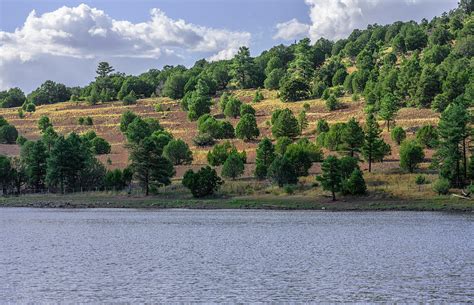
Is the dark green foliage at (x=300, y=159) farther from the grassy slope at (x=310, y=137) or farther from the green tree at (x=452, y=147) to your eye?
the green tree at (x=452, y=147)

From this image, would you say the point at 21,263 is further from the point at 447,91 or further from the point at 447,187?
the point at 447,91

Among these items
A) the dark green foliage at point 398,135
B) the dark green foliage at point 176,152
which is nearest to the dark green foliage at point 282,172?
the dark green foliage at point 176,152

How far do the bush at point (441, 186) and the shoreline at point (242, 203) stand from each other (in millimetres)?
1384

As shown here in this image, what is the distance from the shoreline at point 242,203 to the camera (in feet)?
316

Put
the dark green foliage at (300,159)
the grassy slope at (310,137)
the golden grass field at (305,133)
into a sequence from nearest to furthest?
the grassy slope at (310,137)
the golden grass field at (305,133)
the dark green foliage at (300,159)

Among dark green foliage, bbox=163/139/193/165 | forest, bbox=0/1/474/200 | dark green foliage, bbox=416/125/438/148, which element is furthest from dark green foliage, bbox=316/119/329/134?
dark green foliage, bbox=163/139/193/165

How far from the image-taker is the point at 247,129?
154000mm

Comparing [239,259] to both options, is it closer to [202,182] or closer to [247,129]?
[202,182]

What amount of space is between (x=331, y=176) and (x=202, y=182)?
2137 cm

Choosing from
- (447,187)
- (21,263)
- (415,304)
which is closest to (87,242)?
(21,263)

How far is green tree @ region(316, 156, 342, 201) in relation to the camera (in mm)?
97688

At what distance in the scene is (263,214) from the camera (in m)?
93.8

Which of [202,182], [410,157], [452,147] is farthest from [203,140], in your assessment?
[452,147]

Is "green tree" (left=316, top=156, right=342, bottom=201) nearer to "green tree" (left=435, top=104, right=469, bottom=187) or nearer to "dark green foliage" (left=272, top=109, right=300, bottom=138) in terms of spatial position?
"green tree" (left=435, top=104, right=469, bottom=187)
